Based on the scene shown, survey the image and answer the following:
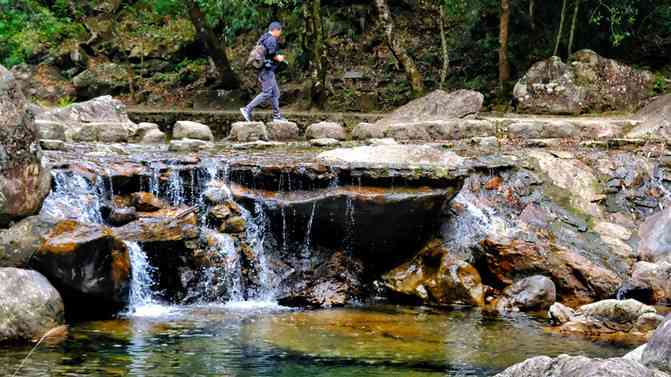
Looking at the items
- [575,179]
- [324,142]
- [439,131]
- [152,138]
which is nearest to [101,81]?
[152,138]

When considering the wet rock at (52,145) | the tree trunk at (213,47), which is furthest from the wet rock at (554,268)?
the tree trunk at (213,47)

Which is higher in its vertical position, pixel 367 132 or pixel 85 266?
pixel 367 132

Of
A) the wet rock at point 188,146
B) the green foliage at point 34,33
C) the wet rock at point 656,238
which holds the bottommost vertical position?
the wet rock at point 656,238

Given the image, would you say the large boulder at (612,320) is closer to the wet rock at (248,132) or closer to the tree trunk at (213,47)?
the wet rock at (248,132)

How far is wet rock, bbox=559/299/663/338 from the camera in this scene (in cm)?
774

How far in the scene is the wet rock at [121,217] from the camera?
9109mm

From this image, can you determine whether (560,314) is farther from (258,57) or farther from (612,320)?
(258,57)

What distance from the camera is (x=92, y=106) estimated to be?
46.8 ft

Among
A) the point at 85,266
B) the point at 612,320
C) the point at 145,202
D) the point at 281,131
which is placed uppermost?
the point at 281,131

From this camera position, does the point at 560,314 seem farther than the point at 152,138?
No

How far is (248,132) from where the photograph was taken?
13.3 meters

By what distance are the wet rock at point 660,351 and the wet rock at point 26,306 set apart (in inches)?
200

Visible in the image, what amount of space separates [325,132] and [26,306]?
24.5 feet

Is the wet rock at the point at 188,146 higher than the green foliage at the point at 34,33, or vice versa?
the green foliage at the point at 34,33
